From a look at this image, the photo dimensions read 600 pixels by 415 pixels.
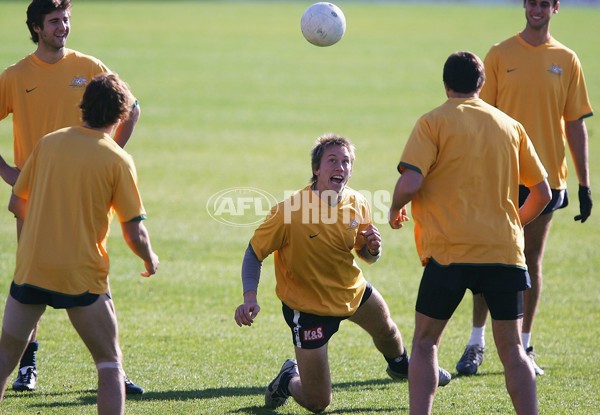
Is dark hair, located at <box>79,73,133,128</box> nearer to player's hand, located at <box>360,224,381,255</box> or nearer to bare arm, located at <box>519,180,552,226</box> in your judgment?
player's hand, located at <box>360,224,381,255</box>

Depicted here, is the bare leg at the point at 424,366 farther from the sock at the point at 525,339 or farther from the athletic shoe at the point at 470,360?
the sock at the point at 525,339

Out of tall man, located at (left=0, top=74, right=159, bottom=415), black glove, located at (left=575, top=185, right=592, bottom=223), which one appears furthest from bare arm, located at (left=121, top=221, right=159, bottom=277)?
black glove, located at (left=575, top=185, right=592, bottom=223)

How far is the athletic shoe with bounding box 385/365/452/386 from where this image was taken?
672 cm

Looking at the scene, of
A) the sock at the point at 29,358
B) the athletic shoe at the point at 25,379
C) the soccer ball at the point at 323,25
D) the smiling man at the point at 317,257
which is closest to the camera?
the smiling man at the point at 317,257

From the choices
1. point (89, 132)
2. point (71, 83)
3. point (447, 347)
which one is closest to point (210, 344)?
point (447, 347)

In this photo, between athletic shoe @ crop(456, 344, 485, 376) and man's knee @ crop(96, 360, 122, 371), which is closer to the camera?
man's knee @ crop(96, 360, 122, 371)

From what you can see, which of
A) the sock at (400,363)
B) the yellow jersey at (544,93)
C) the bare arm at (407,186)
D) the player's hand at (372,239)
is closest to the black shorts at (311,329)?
the player's hand at (372,239)

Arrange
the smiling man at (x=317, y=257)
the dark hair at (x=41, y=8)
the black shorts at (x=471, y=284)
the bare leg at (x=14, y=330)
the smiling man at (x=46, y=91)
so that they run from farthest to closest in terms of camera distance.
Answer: the smiling man at (x=46, y=91) → the dark hair at (x=41, y=8) → the smiling man at (x=317, y=257) → the black shorts at (x=471, y=284) → the bare leg at (x=14, y=330)

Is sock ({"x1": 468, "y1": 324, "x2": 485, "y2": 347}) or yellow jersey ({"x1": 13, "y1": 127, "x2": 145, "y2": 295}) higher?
yellow jersey ({"x1": 13, "y1": 127, "x2": 145, "y2": 295})

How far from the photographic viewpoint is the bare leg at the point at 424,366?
557 cm

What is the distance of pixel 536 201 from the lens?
5914 millimetres

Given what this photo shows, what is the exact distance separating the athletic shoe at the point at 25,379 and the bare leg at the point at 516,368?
3.35m

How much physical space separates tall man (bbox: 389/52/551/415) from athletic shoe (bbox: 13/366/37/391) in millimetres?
2869

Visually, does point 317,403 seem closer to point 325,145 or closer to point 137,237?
point 325,145
